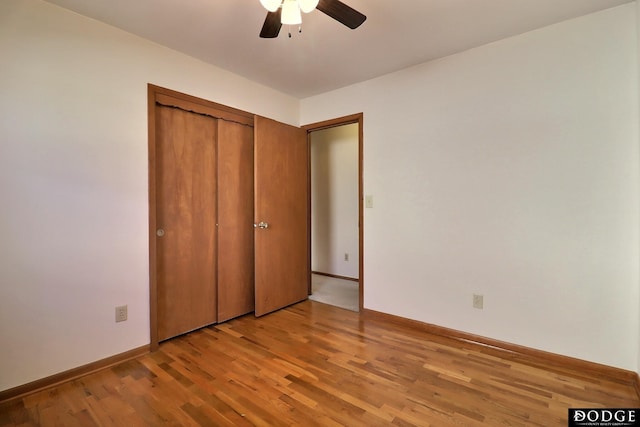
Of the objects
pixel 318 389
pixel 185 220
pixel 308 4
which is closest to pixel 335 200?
pixel 185 220

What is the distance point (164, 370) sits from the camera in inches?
80.1

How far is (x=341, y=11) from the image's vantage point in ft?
5.10

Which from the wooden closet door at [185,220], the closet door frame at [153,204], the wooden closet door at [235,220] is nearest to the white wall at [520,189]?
the wooden closet door at [235,220]

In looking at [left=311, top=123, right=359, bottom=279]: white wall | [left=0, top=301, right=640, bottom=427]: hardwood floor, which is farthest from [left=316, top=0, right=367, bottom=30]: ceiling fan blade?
[left=311, top=123, right=359, bottom=279]: white wall

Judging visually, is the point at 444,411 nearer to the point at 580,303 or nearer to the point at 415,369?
the point at 415,369

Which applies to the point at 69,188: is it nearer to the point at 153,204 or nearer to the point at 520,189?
the point at 153,204

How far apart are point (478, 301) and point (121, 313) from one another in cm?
279

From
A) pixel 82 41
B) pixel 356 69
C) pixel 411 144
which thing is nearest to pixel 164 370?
pixel 82 41

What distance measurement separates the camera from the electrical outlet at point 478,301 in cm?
241

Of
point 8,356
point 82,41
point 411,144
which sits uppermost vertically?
point 82,41

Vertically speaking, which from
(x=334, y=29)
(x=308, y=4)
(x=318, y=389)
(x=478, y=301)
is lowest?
(x=318, y=389)

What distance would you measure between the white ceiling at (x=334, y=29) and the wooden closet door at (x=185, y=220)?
2.02 feet

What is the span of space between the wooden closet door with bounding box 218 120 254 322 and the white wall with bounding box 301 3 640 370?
51.1 inches

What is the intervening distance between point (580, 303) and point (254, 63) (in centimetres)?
319
